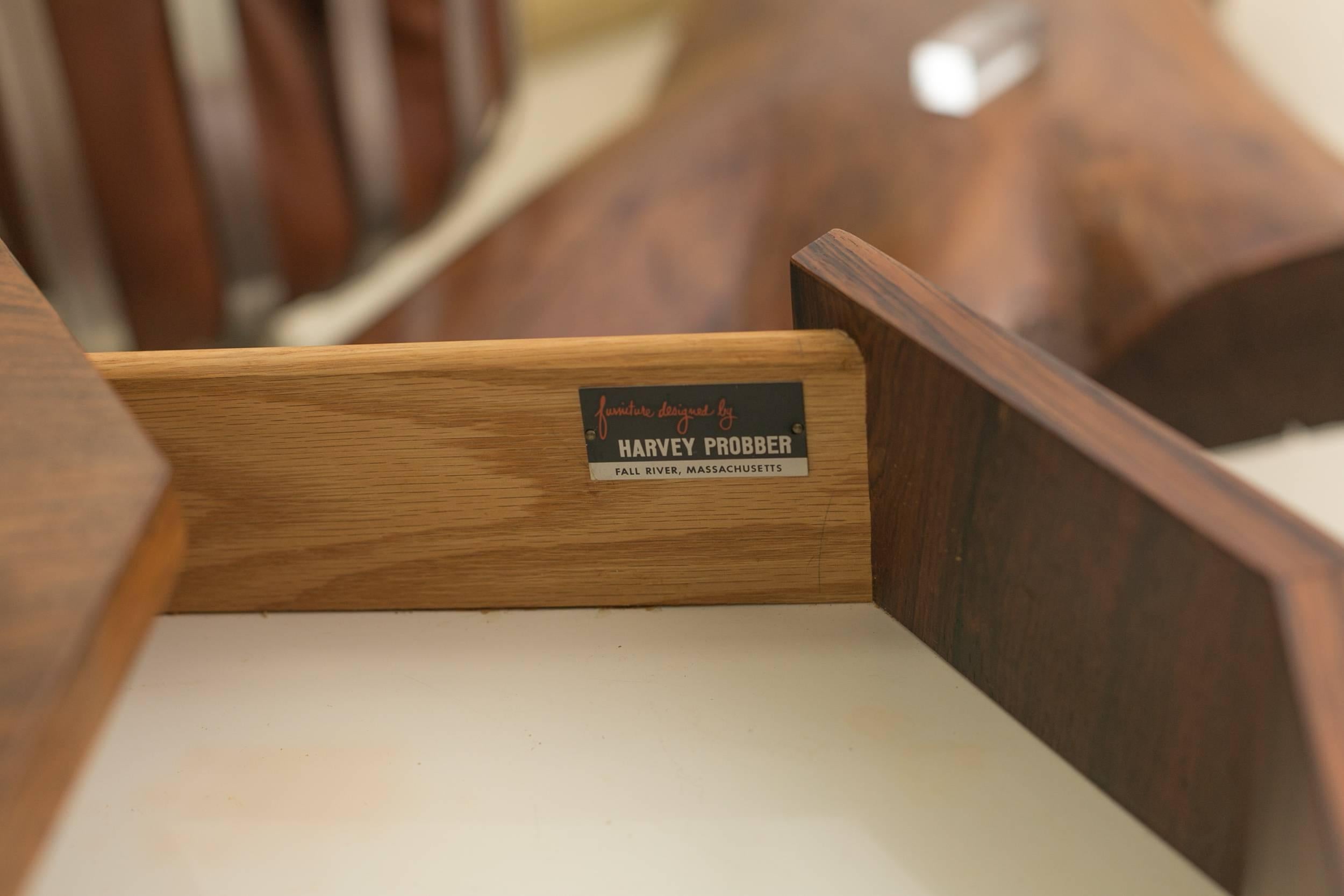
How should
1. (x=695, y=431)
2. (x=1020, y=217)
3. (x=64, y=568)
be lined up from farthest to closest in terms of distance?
1. (x=1020, y=217)
2. (x=695, y=431)
3. (x=64, y=568)

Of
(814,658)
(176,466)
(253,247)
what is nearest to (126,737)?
(176,466)

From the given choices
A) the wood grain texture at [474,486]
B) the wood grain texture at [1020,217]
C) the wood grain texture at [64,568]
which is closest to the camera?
the wood grain texture at [64,568]

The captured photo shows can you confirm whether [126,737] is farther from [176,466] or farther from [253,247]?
[253,247]

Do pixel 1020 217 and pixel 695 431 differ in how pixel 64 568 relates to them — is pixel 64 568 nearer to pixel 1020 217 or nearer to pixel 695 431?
pixel 695 431

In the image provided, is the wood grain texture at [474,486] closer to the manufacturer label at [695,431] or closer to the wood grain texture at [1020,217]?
the manufacturer label at [695,431]

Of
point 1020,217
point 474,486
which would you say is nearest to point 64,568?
point 474,486

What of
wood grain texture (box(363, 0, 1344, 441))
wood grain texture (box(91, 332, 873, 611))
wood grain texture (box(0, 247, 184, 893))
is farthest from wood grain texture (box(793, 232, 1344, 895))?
wood grain texture (box(363, 0, 1344, 441))

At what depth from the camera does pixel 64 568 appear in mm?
203

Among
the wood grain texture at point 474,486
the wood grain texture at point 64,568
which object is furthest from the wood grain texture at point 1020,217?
the wood grain texture at point 64,568

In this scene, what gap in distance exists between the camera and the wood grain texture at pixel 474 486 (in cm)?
33

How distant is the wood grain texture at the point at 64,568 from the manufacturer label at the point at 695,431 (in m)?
0.13

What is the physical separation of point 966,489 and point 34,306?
228mm

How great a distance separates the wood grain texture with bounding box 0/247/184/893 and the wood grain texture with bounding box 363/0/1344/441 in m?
0.40

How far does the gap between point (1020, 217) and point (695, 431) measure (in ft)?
1.25
